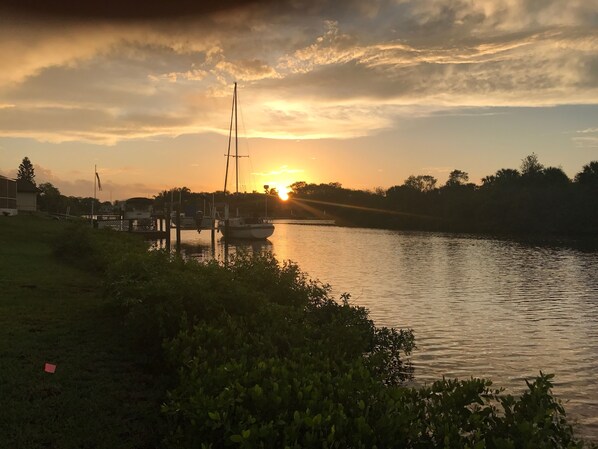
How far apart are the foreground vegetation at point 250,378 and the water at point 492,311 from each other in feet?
7.86

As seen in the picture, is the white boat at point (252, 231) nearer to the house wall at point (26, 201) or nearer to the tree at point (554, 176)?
the house wall at point (26, 201)

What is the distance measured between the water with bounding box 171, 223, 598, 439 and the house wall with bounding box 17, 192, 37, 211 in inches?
1882

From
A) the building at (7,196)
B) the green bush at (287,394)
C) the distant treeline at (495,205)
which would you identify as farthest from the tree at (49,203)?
the green bush at (287,394)

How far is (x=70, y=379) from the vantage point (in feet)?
28.1

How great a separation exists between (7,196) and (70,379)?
2338 inches

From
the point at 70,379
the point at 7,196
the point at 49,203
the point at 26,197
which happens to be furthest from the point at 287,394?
the point at 49,203

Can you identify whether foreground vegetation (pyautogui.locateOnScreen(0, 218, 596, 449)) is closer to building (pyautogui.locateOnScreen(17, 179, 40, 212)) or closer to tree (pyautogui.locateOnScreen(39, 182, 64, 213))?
building (pyautogui.locateOnScreen(17, 179, 40, 212))

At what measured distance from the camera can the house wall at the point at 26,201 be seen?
238ft

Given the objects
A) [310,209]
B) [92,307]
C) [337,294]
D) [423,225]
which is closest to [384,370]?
[92,307]

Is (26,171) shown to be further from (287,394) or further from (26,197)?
(287,394)

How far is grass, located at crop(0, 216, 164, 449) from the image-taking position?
668cm

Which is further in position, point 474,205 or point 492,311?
point 474,205

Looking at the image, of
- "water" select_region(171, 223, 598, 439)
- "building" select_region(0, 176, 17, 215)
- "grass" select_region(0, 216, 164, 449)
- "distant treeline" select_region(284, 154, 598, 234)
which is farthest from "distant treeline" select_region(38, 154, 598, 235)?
"grass" select_region(0, 216, 164, 449)

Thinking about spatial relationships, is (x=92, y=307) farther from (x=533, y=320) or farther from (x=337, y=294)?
(x=533, y=320)
